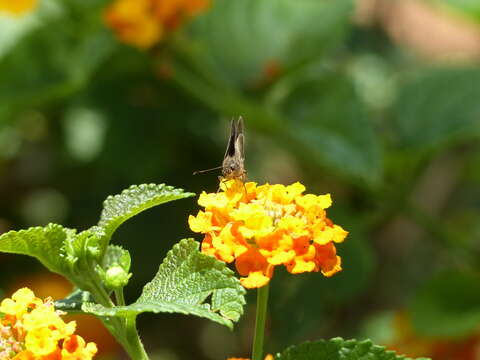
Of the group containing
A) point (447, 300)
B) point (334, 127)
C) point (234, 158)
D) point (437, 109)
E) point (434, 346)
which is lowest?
point (234, 158)

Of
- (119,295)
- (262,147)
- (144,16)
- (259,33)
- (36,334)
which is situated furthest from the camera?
(262,147)

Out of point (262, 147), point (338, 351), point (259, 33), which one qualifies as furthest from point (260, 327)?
point (262, 147)

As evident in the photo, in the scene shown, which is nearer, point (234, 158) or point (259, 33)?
point (234, 158)

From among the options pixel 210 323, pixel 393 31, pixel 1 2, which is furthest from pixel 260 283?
pixel 393 31

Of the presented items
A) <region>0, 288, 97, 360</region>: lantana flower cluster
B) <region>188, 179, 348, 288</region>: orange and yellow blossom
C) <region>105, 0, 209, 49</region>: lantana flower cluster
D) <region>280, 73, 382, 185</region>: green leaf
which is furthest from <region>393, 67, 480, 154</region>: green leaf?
<region>0, 288, 97, 360</region>: lantana flower cluster

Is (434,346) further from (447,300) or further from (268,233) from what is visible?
(268,233)

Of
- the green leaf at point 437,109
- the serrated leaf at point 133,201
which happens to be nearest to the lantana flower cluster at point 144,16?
the green leaf at point 437,109

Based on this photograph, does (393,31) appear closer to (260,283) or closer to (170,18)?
(170,18)
